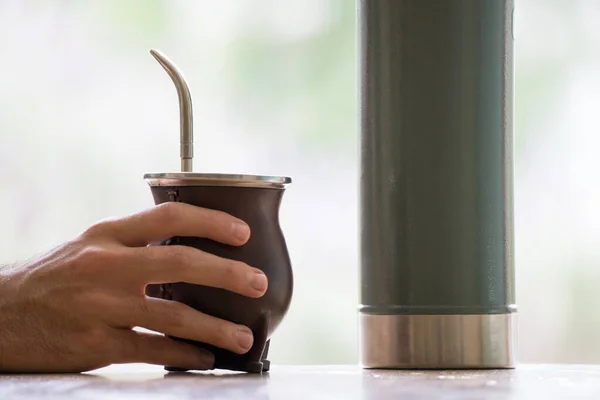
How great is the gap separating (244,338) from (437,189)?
0.72ft

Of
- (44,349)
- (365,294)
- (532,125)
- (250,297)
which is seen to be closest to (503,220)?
(365,294)

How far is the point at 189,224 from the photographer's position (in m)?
0.74

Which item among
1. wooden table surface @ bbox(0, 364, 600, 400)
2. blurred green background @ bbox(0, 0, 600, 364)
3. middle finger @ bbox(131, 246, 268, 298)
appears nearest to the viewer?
wooden table surface @ bbox(0, 364, 600, 400)

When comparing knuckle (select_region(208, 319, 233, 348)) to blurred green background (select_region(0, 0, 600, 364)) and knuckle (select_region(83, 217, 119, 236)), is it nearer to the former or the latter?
knuckle (select_region(83, 217, 119, 236))

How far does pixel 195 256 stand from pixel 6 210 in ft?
4.52

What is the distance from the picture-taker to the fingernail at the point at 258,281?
731 mm

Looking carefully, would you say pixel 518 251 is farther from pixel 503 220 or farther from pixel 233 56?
pixel 503 220

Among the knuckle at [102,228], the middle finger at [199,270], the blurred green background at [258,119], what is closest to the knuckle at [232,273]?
the middle finger at [199,270]

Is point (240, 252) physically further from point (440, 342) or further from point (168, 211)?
point (440, 342)

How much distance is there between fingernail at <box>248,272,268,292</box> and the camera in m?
0.73

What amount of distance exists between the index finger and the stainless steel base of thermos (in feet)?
0.55

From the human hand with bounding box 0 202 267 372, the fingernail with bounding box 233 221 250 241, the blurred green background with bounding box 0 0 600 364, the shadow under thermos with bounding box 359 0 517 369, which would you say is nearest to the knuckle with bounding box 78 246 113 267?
the human hand with bounding box 0 202 267 372

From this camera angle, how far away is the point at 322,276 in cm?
207

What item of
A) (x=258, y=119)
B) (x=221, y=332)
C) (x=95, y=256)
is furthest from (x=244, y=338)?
(x=258, y=119)
